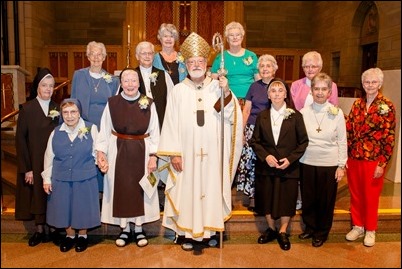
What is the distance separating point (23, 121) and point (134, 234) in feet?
4.90

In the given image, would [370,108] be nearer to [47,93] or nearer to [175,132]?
[175,132]

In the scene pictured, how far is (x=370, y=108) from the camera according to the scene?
3.61 metres

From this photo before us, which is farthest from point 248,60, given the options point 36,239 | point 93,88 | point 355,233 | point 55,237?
point 36,239

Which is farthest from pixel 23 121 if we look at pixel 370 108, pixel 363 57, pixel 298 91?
pixel 363 57

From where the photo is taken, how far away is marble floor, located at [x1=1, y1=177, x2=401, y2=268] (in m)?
3.32

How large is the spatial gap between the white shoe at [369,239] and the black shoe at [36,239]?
311cm

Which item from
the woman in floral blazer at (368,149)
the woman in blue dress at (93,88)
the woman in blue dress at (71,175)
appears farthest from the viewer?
the woman in blue dress at (93,88)

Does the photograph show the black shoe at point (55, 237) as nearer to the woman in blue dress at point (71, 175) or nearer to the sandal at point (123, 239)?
the woman in blue dress at point (71, 175)

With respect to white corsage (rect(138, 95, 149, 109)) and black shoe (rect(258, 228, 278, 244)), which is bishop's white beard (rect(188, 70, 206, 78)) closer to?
white corsage (rect(138, 95, 149, 109))

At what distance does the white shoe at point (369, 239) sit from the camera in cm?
374

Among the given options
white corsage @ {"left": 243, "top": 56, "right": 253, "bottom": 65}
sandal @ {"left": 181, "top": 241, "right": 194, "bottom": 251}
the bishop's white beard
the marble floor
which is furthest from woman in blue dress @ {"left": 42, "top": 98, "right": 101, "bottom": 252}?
white corsage @ {"left": 243, "top": 56, "right": 253, "bottom": 65}

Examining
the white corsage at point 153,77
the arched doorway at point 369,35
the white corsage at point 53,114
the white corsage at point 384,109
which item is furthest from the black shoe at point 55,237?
the arched doorway at point 369,35

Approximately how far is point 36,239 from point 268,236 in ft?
7.30

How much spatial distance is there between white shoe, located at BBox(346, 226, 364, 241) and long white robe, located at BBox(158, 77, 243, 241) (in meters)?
1.38
